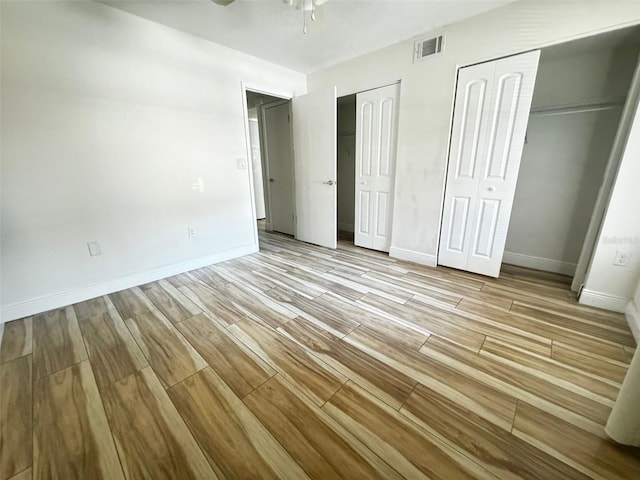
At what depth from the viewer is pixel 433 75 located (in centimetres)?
238

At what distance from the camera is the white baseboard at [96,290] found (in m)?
1.87

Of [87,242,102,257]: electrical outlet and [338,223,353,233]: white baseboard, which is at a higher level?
[87,242,102,257]: electrical outlet

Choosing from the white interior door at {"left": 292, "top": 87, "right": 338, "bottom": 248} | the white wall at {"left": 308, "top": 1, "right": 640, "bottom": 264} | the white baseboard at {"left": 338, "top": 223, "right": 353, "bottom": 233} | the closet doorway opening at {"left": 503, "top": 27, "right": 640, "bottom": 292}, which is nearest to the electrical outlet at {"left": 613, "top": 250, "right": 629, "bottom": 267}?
the closet doorway opening at {"left": 503, "top": 27, "right": 640, "bottom": 292}

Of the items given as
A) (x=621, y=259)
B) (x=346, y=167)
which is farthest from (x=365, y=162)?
(x=621, y=259)

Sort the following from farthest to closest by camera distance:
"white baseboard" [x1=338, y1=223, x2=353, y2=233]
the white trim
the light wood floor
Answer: "white baseboard" [x1=338, y1=223, x2=353, y2=233]
the white trim
the light wood floor

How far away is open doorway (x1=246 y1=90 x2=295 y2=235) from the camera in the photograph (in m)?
3.75

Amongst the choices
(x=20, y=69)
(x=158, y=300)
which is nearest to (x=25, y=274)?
(x=158, y=300)

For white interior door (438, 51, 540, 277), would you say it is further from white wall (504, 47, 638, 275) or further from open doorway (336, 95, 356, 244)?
open doorway (336, 95, 356, 244)

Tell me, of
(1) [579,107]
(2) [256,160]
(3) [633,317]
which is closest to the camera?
(3) [633,317]

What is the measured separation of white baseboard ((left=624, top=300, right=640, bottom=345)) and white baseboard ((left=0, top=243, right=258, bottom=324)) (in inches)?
141

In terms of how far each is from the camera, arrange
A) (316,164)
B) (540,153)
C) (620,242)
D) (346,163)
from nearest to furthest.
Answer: (620,242), (540,153), (316,164), (346,163)

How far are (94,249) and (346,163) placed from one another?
3.57m

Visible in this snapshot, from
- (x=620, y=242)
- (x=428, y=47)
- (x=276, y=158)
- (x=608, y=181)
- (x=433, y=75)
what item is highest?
(x=428, y=47)

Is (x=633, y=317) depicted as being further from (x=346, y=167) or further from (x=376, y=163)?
(x=346, y=167)
